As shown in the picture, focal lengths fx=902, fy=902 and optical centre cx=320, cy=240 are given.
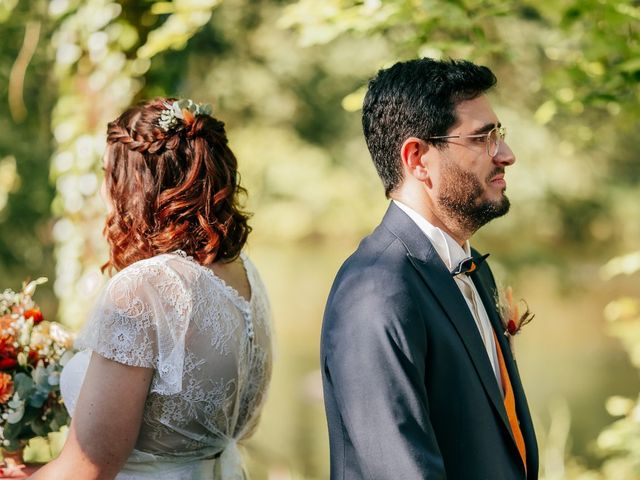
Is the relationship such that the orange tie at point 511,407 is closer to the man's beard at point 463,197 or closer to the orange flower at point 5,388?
the man's beard at point 463,197

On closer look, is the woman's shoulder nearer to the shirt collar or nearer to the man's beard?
the shirt collar

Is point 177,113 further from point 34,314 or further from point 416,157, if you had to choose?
point 34,314

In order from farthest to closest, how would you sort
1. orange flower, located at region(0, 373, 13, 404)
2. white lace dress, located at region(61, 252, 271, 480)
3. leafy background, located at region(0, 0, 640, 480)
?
leafy background, located at region(0, 0, 640, 480) < orange flower, located at region(0, 373, 13, 404) < white lace dress, located at region(61, 252, 271, 480)

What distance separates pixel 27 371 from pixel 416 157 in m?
1.35

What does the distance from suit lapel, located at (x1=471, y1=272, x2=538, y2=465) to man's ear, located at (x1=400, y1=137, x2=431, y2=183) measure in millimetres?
334

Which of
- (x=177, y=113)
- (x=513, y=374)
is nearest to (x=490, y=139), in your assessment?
(x=513, y=374)

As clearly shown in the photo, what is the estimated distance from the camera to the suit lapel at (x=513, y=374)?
85.4 inches

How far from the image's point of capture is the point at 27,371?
8.75 feet

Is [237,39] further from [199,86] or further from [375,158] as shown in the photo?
[375,158]

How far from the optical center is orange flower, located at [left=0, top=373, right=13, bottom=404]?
2533 millimetres

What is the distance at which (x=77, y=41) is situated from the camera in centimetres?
466

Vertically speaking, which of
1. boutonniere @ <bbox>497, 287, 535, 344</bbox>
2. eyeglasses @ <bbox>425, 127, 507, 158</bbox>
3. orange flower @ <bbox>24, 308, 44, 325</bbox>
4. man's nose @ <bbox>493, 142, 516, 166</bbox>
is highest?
eyeglasses @ <bbox>425, 127, 507, 158</bbox>

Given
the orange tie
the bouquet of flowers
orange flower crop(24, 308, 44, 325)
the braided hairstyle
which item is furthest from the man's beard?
orange flower crop(24, 308, 44, 325)

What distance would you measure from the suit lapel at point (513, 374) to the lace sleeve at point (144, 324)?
0.75m
